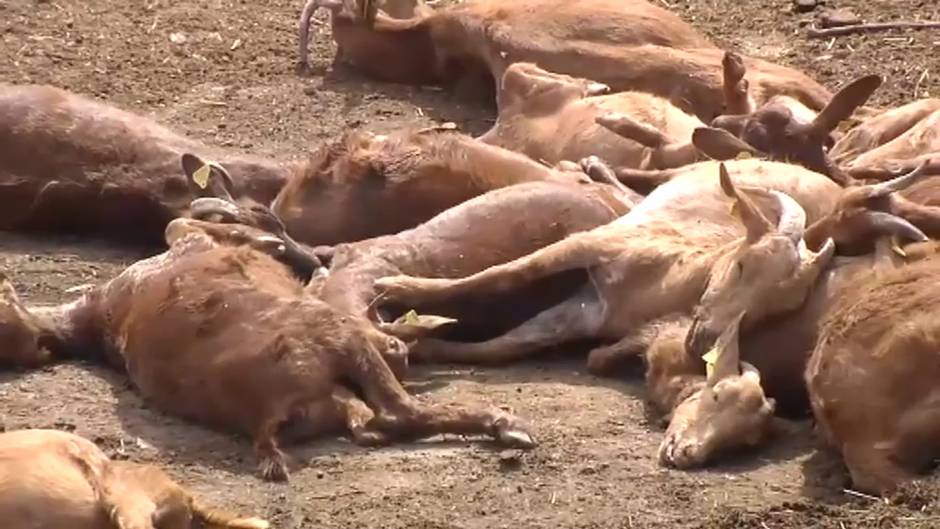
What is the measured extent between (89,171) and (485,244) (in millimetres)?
1894

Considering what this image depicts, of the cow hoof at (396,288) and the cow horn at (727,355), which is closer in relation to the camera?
the cow horn at (727,355)

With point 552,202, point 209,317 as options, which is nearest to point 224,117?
point 552,202

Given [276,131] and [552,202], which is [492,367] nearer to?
[552,202]

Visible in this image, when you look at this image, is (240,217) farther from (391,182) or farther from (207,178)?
(391,182)

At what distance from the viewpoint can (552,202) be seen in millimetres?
7770

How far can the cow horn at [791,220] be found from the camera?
6.96 m

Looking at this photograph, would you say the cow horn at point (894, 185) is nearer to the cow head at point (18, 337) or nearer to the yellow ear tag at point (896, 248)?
the yellow ear tag at point (896, 248)

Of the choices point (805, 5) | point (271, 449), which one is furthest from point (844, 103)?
point (805, 5)

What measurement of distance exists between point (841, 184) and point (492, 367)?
145 cm

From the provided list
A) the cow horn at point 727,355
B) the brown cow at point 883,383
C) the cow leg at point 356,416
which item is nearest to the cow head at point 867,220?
the brown cow at point 883,383

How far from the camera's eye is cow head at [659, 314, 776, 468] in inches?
253

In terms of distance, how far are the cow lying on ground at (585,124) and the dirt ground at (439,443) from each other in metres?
0.98

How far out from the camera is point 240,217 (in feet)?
25.4

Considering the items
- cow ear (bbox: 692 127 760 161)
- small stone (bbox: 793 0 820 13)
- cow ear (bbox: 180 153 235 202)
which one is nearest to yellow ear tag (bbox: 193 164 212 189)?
cow ear (bbox: 180 153 235 202)
